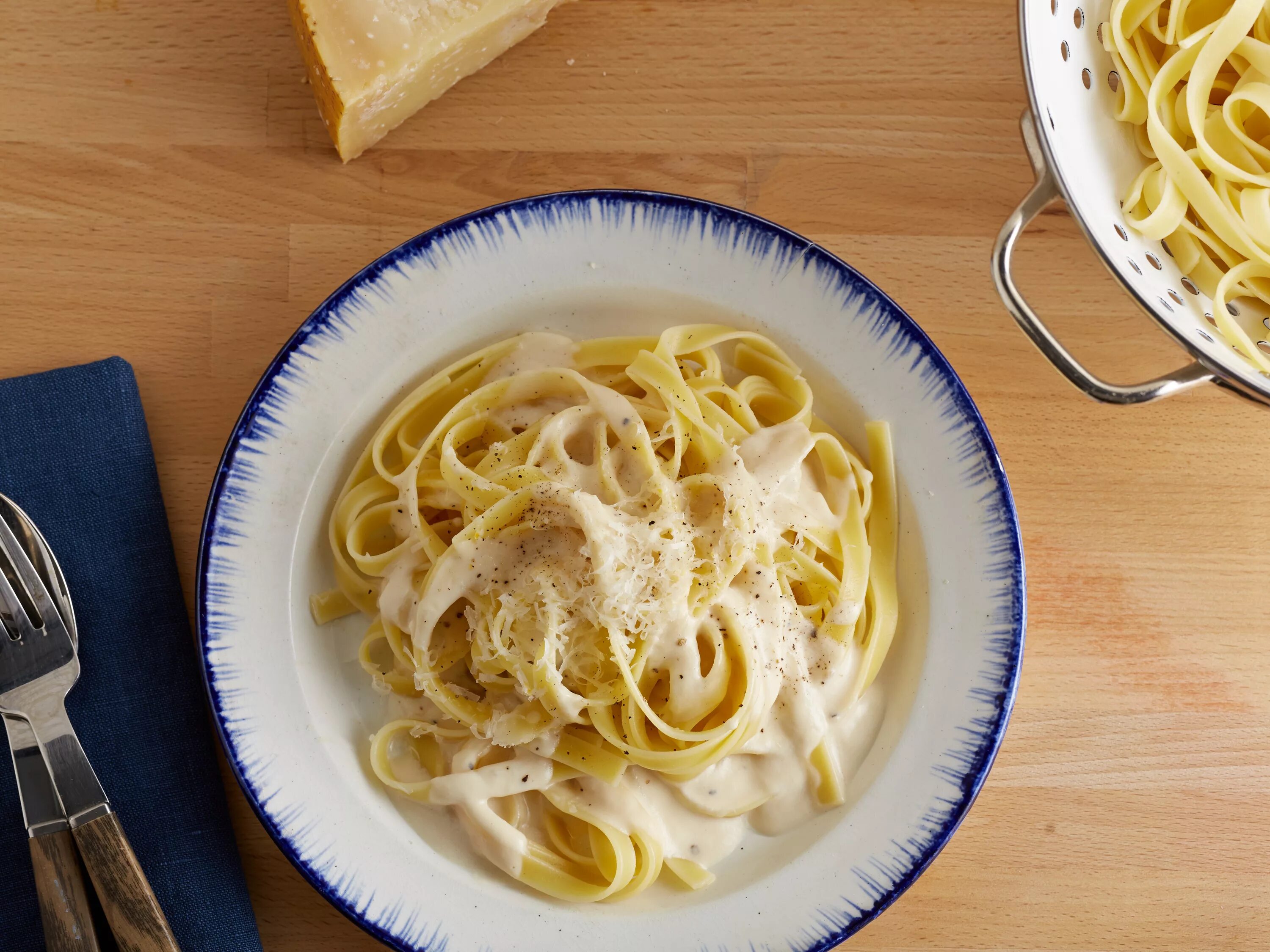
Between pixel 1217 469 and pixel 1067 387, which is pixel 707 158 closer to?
pixel 1067 387

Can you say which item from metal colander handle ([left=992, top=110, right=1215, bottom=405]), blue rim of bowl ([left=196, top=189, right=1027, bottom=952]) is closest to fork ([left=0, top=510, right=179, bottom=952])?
blue rim of bowl ([left=196, top=189, right=1027, bottom=952])

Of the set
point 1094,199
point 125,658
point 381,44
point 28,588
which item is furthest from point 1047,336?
point 28,588

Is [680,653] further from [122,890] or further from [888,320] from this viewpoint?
[122,890]

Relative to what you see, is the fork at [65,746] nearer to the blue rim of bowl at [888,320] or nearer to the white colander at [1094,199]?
the blue rim of bowl at [888,320]

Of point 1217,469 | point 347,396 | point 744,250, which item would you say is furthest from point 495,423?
point 1217,469

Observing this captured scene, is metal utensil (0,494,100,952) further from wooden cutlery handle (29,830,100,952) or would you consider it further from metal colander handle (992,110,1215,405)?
metal colander handle (992,110,1215,405)

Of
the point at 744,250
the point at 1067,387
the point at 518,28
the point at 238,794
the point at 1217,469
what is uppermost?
the point at 518,28

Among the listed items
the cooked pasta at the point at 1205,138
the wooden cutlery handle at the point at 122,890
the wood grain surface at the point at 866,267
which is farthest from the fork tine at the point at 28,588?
the cooked pasta at the point at 1205,138
